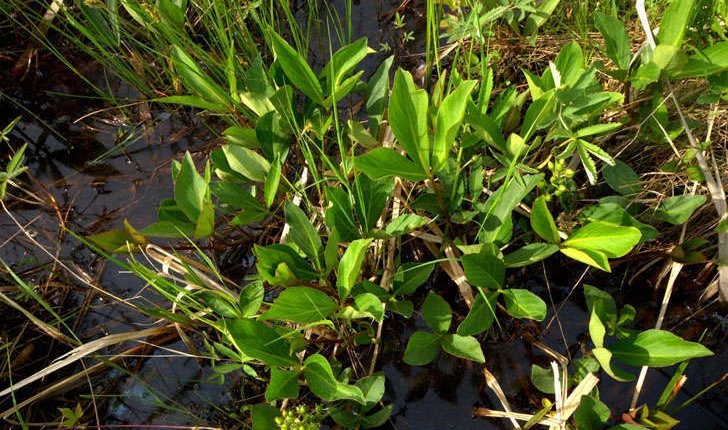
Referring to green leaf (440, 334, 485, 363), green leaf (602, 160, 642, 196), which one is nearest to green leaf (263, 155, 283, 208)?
green leaf (440, 334, 485, 363)

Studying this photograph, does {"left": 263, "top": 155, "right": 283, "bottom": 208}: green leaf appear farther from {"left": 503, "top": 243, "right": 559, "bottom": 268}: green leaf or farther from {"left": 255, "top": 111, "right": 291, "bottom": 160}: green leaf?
{"left": 503, "top": 243, "right": 559, "bottom": 268}: green leaf

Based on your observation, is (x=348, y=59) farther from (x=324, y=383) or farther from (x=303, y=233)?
(x=324, y=383)

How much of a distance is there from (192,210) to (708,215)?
1054 mm

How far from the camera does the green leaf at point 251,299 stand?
3.24 feet

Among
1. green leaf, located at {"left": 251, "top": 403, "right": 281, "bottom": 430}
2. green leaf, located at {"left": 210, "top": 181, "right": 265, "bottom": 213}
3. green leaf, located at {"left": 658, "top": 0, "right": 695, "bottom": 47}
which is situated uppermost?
green leaf, located at {"left": 658, "top": 0, "right": 695, "bottom": 47}

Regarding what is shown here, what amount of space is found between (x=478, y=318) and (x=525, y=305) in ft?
0.28

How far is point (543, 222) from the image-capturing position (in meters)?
0.97

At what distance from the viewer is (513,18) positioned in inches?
55.0

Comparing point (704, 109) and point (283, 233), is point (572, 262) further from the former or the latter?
point (283, 233)

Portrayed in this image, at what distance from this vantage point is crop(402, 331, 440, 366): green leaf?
3.25 feet

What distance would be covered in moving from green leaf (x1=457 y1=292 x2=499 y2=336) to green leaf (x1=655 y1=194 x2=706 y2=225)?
367 millimetres

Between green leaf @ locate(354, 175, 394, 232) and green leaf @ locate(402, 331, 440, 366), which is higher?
green leaf @ locate(354, 175, 394, 232)

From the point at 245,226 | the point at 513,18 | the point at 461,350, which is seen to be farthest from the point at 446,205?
the point at 513,18

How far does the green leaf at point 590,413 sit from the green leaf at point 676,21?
69 cm
